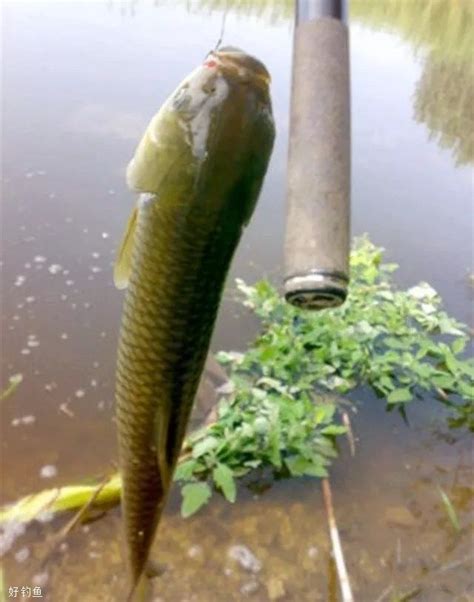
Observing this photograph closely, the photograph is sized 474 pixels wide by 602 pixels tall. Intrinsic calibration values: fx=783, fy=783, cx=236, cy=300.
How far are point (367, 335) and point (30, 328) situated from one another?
119cm

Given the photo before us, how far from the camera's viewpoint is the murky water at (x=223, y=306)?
2070 mm

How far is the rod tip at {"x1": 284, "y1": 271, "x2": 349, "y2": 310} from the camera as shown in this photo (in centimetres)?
116

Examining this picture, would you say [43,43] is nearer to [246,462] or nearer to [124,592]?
[246,462]

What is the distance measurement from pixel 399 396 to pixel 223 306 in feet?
2.62

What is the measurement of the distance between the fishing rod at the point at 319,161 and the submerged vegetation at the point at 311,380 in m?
1.08

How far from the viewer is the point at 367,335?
275 centimetres

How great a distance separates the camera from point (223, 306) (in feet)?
9.97

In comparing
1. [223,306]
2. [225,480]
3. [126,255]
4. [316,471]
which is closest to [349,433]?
[316,471]

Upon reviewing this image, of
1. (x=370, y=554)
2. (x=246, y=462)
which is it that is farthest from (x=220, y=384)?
(x=370, y=554)

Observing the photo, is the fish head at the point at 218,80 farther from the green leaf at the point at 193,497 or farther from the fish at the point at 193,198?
the green leaf at the point at 193,497

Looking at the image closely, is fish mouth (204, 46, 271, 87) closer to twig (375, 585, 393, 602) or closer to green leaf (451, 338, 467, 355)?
twig (375, 585, 393, 602)

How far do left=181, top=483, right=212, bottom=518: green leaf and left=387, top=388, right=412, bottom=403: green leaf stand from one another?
73 cm

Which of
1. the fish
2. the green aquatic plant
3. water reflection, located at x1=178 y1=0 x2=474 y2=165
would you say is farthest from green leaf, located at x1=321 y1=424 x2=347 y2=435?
water reflection, located at x1=178 y1=0 x2=474 y2=165

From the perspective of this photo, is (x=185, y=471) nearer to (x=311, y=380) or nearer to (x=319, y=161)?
(x=311, y=380)
